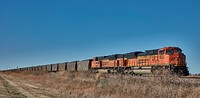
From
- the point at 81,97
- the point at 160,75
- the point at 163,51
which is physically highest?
the point at 163,51

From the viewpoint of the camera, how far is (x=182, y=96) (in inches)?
479

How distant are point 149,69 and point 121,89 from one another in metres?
12.6

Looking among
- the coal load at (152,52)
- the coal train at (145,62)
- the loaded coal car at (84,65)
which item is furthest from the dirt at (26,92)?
the loaded coal car at (84,65)

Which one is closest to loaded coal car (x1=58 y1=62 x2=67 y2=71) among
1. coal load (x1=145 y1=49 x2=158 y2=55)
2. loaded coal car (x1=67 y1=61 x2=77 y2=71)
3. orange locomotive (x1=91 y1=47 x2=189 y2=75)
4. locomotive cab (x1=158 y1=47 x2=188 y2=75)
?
loaded coal car (x1=67 y1=61 x2=77 y2=71)

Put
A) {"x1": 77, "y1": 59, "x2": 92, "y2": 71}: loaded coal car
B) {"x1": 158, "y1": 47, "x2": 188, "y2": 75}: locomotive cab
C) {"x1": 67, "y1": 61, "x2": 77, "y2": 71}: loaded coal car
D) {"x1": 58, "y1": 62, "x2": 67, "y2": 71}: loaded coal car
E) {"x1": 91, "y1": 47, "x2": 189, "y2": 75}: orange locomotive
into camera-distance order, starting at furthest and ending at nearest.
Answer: {"x1": 58, "y1": 62, "x2": 67, "y2": 71}: loaded coal car < {"x1": 67, "y1": 61, "x2": 77, "y2": 71}: loaded coal car < {"x1": 77, "y1": 59, "x2": 92, "y2": 71}: loaded coal car < {"x1": 91, "y1": 47, "x2": 189, "y2": 75}: orange locomotive < {"x1": 158, "y1": 47, "x2": 188, "y2": 75}: locomotive cab

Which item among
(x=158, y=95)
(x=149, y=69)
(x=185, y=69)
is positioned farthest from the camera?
(x=149, y=69)

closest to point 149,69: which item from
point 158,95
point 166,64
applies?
point 166,64

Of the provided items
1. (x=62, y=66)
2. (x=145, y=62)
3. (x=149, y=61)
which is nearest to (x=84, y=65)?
(x=62, y=66)

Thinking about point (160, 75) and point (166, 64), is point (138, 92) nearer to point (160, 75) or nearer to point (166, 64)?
point (160, 75)

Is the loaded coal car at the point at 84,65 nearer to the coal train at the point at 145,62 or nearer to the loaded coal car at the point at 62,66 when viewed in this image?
the coal train at the point at 145,62

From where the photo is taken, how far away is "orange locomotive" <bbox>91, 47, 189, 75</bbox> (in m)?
26.2

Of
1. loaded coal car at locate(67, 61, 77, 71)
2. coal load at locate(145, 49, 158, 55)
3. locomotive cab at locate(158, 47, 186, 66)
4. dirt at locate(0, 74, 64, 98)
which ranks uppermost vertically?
coal load at locate(145, 49, 158, 55)

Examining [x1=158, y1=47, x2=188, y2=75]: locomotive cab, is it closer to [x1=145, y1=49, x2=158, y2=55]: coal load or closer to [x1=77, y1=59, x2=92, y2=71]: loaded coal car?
[x1=145, y1=49, x2=158, y2=55]: coal load

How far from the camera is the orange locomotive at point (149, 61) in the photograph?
2621cm
